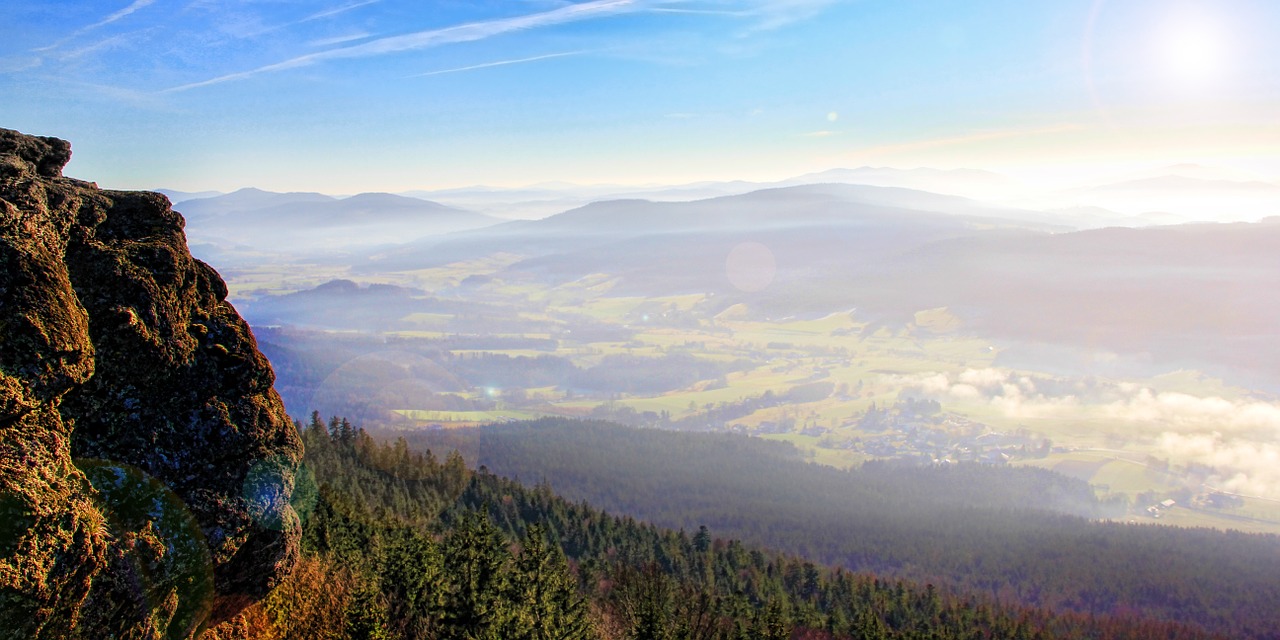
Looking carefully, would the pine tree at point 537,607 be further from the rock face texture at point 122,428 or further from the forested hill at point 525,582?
the rock face texture at point 122,428

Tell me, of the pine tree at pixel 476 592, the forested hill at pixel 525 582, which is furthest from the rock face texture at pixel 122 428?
the pine tree at pixel 476 592

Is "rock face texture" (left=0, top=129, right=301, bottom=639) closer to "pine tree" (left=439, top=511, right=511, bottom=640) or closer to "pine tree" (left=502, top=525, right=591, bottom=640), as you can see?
"pine tree" (left=439, top=511, right=511, bottom=640)

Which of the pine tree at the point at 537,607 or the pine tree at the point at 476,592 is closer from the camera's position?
the pine tree at the point at 476,592

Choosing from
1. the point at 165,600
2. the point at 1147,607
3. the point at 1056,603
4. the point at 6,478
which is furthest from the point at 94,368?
the point at 1147,607

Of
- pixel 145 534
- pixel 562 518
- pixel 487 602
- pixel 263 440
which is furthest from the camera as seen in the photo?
pixel 562 518

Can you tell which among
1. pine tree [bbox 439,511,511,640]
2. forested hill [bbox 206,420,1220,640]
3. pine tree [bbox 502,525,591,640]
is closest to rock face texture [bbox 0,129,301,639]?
forested hill [bbox 206,420,1220,640]

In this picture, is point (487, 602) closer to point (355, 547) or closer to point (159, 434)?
point (355, 547)
